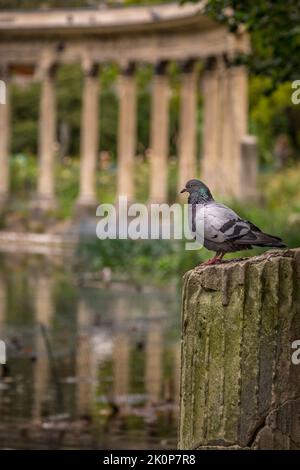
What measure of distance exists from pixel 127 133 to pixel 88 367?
49378 millimetres

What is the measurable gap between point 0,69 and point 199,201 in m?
74.1

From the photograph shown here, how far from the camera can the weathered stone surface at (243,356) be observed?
8.46 metres

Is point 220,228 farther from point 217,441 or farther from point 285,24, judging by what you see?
point 285,24

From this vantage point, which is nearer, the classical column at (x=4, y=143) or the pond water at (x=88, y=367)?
the pond water at (x=88, y=367)

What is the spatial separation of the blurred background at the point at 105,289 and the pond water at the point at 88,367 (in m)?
0.03

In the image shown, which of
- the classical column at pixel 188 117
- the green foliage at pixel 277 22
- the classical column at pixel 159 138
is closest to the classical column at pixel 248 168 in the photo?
the classical column at pixel 188 117

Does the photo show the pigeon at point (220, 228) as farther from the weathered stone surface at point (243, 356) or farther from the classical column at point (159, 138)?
the classical column at point (159, 138)

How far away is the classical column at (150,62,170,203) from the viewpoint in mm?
73812

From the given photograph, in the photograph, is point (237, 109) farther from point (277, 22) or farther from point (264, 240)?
point (264, 240)

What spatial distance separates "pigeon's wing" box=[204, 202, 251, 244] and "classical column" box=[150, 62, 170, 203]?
63.9m

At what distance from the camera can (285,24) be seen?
80.0 feet

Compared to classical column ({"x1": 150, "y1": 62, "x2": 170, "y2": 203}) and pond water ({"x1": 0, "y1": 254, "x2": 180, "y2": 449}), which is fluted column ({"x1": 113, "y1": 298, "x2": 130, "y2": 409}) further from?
classical column ({"x1": 150, "y1": 62, "x2": 170, "y2": 203})

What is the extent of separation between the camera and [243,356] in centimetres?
853
